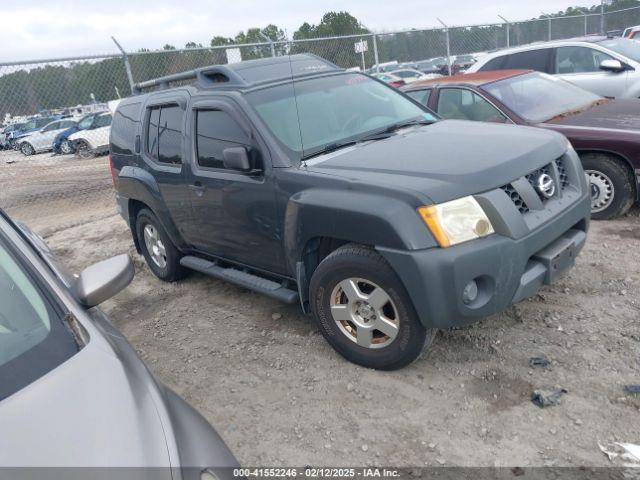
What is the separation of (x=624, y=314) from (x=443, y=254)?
66.8 inches

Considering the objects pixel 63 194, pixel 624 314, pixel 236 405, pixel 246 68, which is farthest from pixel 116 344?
pixel 63 194

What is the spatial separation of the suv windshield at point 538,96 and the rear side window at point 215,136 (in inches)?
127

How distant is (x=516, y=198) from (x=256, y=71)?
7.34 ft

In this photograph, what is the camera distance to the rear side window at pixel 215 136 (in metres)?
3.82

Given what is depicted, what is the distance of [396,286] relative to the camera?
2934mm

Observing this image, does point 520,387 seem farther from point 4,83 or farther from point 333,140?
point 4,83

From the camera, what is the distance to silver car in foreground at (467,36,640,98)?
26.4ft

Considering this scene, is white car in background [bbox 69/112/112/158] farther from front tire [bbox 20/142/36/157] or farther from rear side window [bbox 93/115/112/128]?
front tire [bbox 20/142/36/157]

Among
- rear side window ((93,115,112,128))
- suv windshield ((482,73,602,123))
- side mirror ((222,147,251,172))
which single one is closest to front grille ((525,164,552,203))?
side mirror ((222,147,251,172))

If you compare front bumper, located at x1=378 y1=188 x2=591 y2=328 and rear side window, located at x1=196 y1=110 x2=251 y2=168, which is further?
rear side window, located at x1=196 y1=110 x2=251 y2=168

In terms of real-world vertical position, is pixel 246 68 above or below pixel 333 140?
above

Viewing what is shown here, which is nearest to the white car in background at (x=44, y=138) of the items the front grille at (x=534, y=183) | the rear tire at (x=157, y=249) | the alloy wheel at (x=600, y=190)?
the rear tire at (x=157, y=249)

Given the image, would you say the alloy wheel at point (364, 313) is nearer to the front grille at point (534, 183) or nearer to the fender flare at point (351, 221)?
the fender flare at point (351, 221)

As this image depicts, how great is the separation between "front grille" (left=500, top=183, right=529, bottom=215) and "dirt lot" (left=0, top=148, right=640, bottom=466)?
2.98 ft
